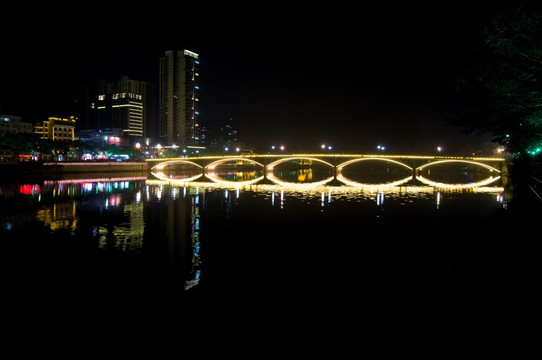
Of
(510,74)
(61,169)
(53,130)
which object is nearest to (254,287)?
(510,74)

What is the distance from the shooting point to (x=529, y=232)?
16.8m

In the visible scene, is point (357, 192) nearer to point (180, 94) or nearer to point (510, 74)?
point (510, 74)

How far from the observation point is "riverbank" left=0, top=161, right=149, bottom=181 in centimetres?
6129

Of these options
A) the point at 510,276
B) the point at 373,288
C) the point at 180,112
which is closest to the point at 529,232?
the point at 510,276

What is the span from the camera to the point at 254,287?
10.4m

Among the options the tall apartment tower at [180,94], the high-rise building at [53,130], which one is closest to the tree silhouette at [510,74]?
Answer: the high-rise building at [53,130]

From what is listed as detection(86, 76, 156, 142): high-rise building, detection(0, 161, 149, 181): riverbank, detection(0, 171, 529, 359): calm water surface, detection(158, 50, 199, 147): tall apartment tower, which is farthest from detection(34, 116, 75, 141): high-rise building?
detection(0, 171, 529, 359): calm water surface

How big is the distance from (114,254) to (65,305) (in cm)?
494

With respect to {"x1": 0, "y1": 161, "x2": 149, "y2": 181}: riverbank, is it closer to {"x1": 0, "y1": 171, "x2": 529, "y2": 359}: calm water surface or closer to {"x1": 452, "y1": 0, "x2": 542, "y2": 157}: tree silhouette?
{"x1": 0, "y1": 171, "x2": 529, "y2": 359}: calm water surface

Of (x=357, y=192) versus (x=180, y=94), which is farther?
(x=180, y=94)

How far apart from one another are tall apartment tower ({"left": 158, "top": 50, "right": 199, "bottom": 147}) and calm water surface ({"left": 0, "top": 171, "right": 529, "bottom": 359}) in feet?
530

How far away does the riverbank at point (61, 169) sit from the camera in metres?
61.3

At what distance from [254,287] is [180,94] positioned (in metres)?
177

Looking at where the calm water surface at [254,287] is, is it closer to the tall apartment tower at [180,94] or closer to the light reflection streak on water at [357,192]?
the light reflection streak on water at [357,192]
